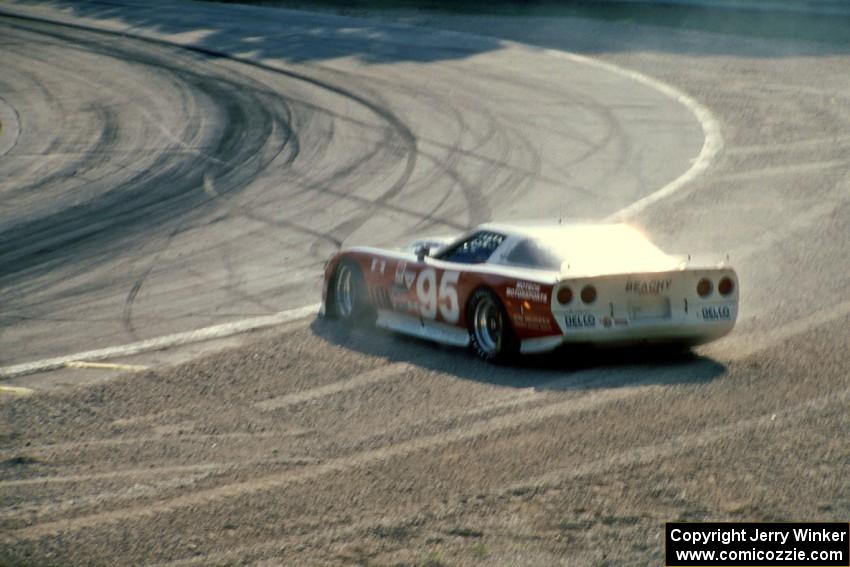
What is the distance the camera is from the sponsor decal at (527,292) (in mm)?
9727

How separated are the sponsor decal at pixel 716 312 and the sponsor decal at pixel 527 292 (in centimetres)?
123

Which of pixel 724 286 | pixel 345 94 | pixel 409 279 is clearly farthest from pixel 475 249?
pixel 345 94

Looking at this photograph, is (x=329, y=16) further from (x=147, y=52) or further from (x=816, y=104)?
(x=816, y=104)

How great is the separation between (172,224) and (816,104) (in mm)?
10801

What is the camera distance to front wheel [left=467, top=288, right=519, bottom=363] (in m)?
10.1

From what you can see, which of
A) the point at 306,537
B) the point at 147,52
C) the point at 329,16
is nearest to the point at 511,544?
the point at 306,537

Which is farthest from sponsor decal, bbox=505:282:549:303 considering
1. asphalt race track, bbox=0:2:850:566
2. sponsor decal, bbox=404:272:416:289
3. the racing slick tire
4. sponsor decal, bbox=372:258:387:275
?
the racing slick tire

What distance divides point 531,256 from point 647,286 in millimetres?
958

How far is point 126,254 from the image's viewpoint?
15.5 metres

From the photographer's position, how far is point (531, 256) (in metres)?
10.4

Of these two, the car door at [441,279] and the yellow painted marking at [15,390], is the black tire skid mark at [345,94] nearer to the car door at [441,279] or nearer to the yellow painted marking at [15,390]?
the car door at [441,279]

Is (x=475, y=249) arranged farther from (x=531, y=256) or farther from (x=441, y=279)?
(x=531, y=256)

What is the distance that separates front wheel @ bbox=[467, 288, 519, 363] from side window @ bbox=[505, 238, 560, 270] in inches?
14.1

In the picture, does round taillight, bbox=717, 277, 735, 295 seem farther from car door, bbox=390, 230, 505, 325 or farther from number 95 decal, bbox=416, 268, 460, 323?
number 95 decal, bbox=416, 268, 460, 323
